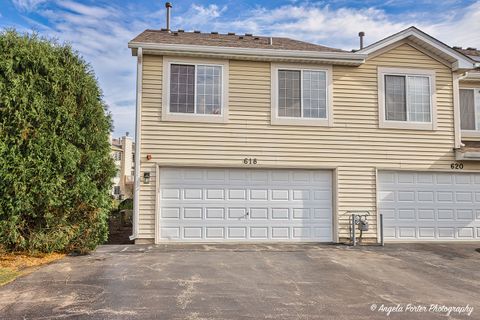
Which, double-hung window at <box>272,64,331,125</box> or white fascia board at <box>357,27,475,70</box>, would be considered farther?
white fascia board at <box>357,27,475,70</box>

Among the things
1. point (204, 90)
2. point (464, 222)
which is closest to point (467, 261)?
point (464, 222)

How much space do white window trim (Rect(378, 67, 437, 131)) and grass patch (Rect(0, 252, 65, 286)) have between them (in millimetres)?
9268

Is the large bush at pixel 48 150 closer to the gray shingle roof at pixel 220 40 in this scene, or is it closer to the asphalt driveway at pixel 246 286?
the asphalt driveway at pixel 246 286

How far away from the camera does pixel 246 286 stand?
17.7 feet

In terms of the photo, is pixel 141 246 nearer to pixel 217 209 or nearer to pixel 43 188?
pixel 217 209

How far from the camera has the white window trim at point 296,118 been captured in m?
9.84

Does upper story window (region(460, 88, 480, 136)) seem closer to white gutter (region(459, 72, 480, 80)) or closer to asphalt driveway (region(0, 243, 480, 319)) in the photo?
white gutter (region(459, 72, 480, 80))

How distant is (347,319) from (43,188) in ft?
19.8

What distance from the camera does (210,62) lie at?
9703 millimetres

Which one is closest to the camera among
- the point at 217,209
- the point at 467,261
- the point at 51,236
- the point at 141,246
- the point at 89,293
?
the point at 89,293

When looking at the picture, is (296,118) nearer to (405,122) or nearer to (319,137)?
(319,137)

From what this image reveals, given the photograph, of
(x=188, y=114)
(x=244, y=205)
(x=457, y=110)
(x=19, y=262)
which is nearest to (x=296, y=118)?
(x=244, y=205)

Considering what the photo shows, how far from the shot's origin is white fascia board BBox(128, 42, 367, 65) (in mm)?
9281

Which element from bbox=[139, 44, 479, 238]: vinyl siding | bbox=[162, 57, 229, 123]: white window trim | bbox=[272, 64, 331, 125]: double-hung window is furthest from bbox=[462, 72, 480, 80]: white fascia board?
bbox=[162, 57, 229, 123]: white window trim
